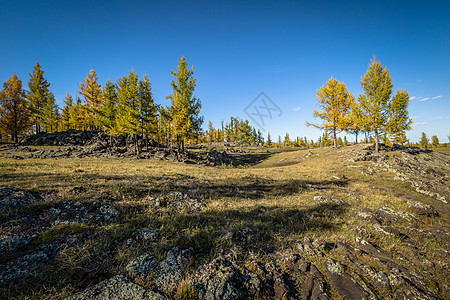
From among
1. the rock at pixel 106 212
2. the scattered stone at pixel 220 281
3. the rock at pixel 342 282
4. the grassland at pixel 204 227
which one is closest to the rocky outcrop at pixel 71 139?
the grassland at pixel 204 227

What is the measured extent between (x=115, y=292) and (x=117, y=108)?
95.8 ft

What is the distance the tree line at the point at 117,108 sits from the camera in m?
23.5

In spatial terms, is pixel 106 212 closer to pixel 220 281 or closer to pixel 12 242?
pixel 12 242

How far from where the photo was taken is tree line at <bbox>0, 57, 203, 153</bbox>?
23.5 m

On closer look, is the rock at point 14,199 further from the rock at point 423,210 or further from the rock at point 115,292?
the rock at point 423,210

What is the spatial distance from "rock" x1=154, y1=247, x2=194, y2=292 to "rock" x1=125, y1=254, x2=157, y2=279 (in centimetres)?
15

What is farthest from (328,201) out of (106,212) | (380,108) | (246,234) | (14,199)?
(380,108)

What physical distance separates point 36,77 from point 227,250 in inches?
2048

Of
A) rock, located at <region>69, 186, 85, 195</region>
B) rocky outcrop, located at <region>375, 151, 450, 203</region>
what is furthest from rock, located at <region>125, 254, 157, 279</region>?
rocky outcrop, located at <region>375, 151, 450, 203</region>

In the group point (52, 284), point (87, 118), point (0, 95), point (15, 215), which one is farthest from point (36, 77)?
point (52, 284)

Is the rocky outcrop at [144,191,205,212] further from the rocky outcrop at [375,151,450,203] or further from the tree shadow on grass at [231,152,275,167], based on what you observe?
the tree shadow on grass at [231,152,275,167]

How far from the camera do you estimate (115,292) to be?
104 inches

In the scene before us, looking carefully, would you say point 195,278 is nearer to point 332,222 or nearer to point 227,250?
point 227,250

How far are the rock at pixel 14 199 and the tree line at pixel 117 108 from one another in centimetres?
1784
